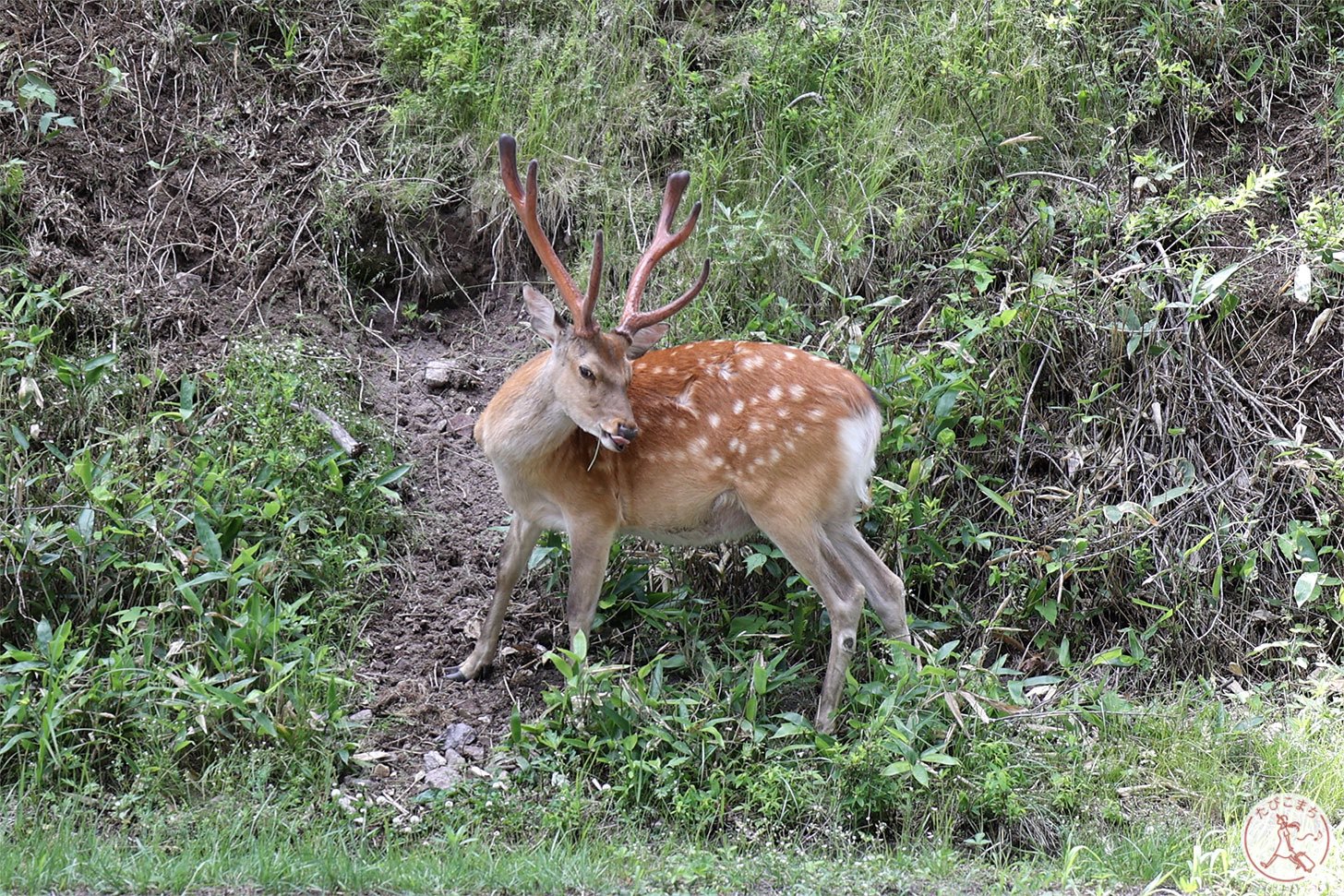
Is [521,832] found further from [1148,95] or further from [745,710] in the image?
[1148,95]

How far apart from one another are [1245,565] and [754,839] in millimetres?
2791

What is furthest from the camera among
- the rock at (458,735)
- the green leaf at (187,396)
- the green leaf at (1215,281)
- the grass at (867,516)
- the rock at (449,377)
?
the rock at (449,377)

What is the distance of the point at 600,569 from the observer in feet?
19.1

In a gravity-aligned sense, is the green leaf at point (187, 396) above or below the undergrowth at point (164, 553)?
above

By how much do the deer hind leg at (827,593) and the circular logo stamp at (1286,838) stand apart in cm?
166

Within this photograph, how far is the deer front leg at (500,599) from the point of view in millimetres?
6000

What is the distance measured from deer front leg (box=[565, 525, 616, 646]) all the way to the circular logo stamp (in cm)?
271

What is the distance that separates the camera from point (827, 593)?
5.74 meters

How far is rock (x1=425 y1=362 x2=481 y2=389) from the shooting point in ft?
23.9

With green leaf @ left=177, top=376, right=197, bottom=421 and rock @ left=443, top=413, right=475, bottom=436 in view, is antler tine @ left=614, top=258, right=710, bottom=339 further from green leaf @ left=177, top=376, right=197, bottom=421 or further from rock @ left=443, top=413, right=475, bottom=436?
green leaf @ left=177, top=376, right=197, bottom=421

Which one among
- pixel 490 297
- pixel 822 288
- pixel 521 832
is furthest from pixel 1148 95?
pixel 521 832

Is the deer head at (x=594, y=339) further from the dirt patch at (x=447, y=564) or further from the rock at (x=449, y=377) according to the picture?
the rock at (x=449, y=377)

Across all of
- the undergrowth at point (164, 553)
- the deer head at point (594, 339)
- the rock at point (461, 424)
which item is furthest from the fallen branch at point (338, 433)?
the deer head at point (594, 339)

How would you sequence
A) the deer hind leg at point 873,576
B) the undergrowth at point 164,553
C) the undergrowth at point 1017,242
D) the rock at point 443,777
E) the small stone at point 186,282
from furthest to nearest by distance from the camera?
the small stone at point 186,282
the undergrowth at point 1017,242
the deer hind leg at point 873,576
the rock at point 443,777
the undergrowth at point 164,553
